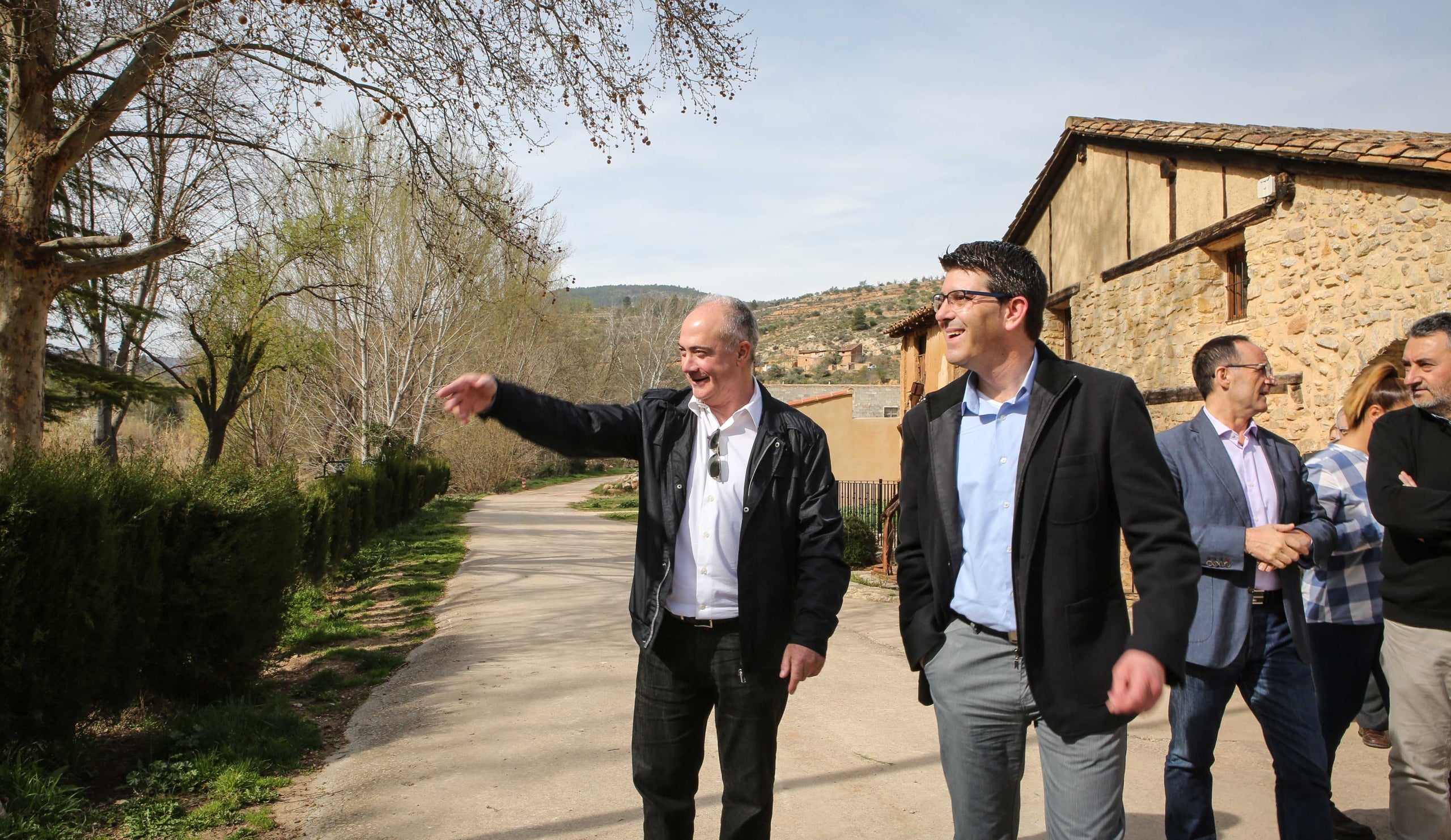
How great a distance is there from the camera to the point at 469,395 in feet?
8.87

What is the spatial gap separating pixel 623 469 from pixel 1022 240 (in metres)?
44.8

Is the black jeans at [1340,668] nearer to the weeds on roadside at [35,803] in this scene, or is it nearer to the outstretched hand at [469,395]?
the outstretched hand at [469,395]

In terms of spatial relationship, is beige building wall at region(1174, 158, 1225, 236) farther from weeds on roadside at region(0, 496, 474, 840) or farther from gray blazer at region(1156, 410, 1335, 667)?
weeds on roadside at region(0, 496, 474, 840)

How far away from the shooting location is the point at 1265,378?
3.57 metres

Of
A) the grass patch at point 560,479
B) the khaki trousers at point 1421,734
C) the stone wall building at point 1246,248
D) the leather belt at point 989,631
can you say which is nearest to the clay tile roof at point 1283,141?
the stone wall building at point 1246,248

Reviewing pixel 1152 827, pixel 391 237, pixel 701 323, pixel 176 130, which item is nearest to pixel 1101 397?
Answer: pixel 701 323

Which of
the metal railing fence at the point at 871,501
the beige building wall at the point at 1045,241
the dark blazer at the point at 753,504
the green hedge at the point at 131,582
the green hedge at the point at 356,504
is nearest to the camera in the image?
the dark blazer at the point at 753,504

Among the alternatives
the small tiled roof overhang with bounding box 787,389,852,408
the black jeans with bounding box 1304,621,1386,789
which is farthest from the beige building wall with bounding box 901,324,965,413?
the black jeans with bounding box 1304,621,1386,789

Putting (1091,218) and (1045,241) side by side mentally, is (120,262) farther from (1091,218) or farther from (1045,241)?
(1045,241)

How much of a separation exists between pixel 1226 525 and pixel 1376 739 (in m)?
3.01

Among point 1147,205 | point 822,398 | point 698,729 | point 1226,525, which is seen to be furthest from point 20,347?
point 822,398

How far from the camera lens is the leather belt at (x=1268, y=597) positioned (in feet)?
10.9

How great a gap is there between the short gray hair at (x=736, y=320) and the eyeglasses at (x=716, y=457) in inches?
11.8

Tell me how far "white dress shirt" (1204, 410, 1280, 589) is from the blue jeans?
14.6 inches
